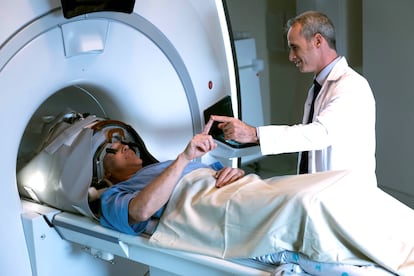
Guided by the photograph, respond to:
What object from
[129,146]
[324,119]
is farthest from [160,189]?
[324,119]

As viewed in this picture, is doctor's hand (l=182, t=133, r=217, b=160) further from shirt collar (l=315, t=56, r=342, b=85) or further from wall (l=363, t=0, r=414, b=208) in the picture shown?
wall (l=363, t=0, r=414, b=208)

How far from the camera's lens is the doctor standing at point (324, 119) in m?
1.61

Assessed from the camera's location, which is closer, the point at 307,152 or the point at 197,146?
the point at 197,146

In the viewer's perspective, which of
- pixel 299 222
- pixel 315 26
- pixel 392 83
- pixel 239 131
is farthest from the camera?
pixel 392 83

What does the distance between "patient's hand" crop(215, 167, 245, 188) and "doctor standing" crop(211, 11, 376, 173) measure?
14cm

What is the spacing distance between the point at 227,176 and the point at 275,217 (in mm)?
292

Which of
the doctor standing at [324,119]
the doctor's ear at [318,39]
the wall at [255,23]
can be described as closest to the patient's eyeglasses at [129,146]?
the doctor standing at [324,119]

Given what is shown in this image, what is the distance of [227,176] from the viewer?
59.1 inches

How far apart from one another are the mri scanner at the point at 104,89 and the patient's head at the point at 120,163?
0.20 metres

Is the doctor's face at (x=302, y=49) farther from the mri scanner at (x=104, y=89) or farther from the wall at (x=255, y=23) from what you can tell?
the wall at (x=255, y=23)

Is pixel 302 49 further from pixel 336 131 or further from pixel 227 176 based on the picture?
pixel 227 176

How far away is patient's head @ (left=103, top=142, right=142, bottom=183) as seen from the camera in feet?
5.90

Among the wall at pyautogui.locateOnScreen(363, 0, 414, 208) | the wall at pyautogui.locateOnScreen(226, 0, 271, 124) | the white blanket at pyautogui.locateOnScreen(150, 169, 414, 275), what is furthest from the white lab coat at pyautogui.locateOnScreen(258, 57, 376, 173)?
the wall at pyautogui.locateOnScreen(226, 0, 271, 124)

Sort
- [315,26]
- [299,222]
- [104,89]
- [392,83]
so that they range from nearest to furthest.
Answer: [299,222] → [315,26] → [104,89] → [392,83]
